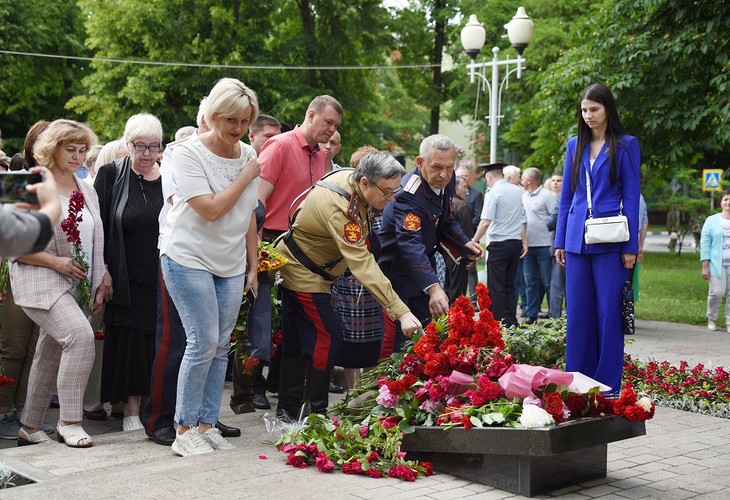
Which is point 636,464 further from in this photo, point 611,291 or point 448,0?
point 448,0

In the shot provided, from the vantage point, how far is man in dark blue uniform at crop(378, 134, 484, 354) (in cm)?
626

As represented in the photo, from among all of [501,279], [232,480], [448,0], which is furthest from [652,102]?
[448,0]

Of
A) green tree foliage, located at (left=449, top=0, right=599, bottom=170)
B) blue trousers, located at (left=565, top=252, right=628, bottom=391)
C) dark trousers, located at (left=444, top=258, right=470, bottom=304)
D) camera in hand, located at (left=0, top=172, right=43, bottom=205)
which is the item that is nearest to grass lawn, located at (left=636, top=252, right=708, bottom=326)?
dark trousers, located at (left=444, top=258, right=470, bottom=304)

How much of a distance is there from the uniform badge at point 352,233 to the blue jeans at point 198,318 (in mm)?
668

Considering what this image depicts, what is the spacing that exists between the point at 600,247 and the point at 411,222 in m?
1.26

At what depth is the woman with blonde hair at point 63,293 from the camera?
578 cm

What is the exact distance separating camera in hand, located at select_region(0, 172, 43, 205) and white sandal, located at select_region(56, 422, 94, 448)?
2749 millimetres

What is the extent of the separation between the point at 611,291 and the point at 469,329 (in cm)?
127

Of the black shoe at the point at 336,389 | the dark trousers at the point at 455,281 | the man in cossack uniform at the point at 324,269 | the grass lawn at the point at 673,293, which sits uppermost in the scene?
the man in cossack uniform at the point at 324,269

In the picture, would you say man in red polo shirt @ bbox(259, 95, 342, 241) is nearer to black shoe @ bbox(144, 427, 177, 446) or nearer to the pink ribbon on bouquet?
black shoe @ bbox(144, 427, 177, 446)

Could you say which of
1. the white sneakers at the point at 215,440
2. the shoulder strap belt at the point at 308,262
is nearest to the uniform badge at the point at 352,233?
the shoulder strap belt at the point at 308,262

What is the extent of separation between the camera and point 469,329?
5.46 metres

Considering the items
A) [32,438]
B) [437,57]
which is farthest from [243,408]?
[437,57]

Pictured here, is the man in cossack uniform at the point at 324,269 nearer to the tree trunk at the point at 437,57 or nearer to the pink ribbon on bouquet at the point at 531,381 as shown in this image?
the pink ribbon on bouquet at the point at 531,381
